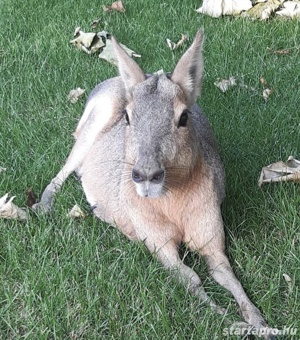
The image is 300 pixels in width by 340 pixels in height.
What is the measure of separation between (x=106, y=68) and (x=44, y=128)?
971 mm

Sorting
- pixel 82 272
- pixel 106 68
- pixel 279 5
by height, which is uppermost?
pixel 82 272

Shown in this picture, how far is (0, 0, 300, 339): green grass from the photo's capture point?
2730 millimetres

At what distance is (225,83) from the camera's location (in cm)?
475

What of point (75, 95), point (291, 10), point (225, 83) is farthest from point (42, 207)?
point (291, 10)

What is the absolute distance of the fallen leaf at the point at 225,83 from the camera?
15.4ft

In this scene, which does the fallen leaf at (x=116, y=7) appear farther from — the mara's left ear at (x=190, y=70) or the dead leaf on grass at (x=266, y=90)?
the mara's left ear at (x=190, y=70)

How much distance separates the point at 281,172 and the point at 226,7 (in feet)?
9.15

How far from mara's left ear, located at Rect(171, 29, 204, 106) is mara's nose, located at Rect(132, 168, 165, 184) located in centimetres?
53

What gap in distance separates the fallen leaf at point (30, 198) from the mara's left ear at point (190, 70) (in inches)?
43.7

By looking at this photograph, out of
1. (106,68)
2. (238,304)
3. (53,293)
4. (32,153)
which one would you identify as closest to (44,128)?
(32,153)

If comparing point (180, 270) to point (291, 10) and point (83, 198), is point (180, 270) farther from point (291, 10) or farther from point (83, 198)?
point (291, 10)

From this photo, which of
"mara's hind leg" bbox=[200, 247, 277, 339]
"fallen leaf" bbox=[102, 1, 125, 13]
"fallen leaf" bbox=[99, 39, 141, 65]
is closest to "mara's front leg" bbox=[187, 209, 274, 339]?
"mara's hind leg" bbox=[200, 247, 277, 339]

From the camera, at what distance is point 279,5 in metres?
5.99

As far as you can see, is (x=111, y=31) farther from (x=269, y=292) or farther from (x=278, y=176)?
(x=269, y=292)
